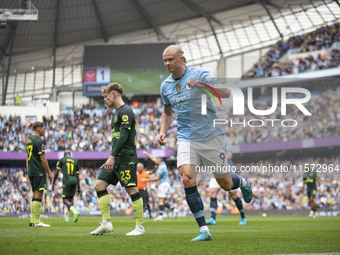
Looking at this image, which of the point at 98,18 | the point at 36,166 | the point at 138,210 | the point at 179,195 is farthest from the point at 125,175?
the point at 98,18

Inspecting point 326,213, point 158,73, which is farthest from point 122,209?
point 158,73

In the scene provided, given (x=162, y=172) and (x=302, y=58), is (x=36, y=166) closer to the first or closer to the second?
(x=162, y=172)

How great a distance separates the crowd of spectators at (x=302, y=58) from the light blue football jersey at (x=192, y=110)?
107 feet

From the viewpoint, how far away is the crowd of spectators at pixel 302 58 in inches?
1528

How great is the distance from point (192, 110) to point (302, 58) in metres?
35.5

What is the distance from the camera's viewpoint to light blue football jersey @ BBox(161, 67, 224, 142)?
6.96 metres

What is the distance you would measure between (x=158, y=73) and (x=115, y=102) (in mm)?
37789

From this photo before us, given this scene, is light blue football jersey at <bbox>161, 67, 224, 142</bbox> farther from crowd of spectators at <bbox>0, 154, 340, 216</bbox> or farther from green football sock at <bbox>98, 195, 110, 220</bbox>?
crowd of spectators at <bbox>0, 154, 340, 216</bbox>

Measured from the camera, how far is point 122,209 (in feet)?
Result: 105

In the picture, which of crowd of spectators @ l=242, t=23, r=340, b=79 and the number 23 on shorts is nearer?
the number 23 on shorts

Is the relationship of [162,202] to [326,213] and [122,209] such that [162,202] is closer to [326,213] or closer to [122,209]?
[326,213]

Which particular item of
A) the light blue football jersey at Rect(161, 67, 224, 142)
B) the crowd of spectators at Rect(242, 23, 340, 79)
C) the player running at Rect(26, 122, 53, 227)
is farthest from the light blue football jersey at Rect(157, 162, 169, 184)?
the crowd of spectators at Rect(242, 23, 340, 79)

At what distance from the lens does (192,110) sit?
7027 mm

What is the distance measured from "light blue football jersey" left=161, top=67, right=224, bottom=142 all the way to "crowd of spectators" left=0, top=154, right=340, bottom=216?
50.7 feet
